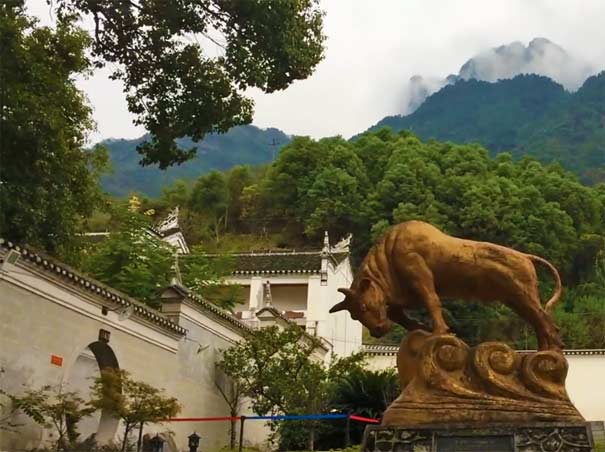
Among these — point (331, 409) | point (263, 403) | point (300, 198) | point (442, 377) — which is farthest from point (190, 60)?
point (300, 198)

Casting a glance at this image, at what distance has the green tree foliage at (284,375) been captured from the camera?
51.4 feet

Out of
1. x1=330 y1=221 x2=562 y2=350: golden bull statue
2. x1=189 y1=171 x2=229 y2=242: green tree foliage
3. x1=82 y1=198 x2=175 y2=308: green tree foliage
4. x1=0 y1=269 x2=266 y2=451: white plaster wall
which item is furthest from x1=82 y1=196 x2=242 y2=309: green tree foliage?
x1=189 y1=171 x2=229 y2=242: green tree foliage

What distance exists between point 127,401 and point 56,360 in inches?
49.8

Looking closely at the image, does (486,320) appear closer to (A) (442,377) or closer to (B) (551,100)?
(A) (442,377)

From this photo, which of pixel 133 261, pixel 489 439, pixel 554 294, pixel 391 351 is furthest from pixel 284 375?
pixel 489 439

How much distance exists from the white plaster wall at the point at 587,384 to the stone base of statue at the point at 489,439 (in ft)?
59.4

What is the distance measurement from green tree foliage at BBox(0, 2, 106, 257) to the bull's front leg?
4.81 metres

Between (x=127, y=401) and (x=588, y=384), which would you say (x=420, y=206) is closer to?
(x=588, y=384)

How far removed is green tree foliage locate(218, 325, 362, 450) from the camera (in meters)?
15.7

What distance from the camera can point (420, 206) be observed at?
37.6 m

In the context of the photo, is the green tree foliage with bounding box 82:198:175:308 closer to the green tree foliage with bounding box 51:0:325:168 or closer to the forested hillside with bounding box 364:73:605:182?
the green tree foliage with bounding box 51:0:325:168

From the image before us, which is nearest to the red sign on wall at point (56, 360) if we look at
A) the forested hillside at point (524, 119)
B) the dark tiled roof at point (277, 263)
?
the dark tiled roof at point (277, 263)

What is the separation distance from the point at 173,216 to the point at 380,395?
63.2 feet

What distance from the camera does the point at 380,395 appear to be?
1341 centimetres
